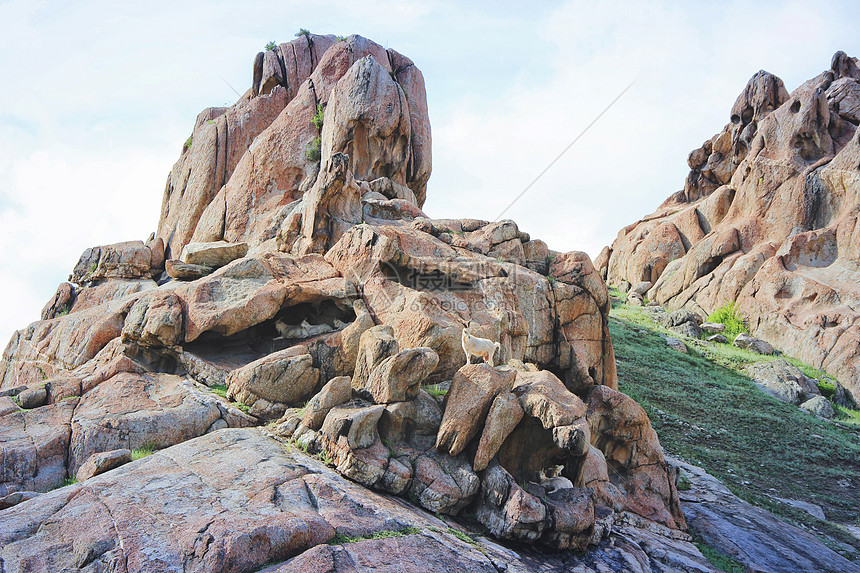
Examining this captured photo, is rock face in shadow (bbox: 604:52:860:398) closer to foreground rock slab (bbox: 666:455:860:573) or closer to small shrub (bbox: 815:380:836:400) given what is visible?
small shrub (bbox: 815:380:836:400)

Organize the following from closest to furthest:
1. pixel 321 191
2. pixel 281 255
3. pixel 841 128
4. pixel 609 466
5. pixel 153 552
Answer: pixel 153 552 → pixel 609 466 → pixel 281 255 → pixel 321 191 → pixel 841 128

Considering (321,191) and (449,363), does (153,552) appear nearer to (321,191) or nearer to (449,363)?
(449,363)

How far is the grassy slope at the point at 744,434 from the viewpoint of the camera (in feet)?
68.8

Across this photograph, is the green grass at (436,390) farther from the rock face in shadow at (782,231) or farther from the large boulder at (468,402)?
the rock face in shadow at (782,231)

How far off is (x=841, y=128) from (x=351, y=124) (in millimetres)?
41031

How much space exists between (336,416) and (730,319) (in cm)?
3877

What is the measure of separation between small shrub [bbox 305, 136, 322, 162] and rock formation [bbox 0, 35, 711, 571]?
13.2 ft

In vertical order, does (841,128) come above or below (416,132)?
above

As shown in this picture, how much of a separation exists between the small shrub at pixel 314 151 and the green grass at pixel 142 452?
20.6 metres

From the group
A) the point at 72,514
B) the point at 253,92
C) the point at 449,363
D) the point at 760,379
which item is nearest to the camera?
the point at 72,514

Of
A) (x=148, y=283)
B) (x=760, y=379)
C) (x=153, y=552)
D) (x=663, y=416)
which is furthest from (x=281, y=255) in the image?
(x=760, y=379)

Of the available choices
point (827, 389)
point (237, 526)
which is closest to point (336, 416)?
point (237, 526)

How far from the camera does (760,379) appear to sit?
33.4m

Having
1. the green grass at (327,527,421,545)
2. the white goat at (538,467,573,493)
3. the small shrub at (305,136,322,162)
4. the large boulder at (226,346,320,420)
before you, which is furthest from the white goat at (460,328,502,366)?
the small shrub at (305,136,322,162)
